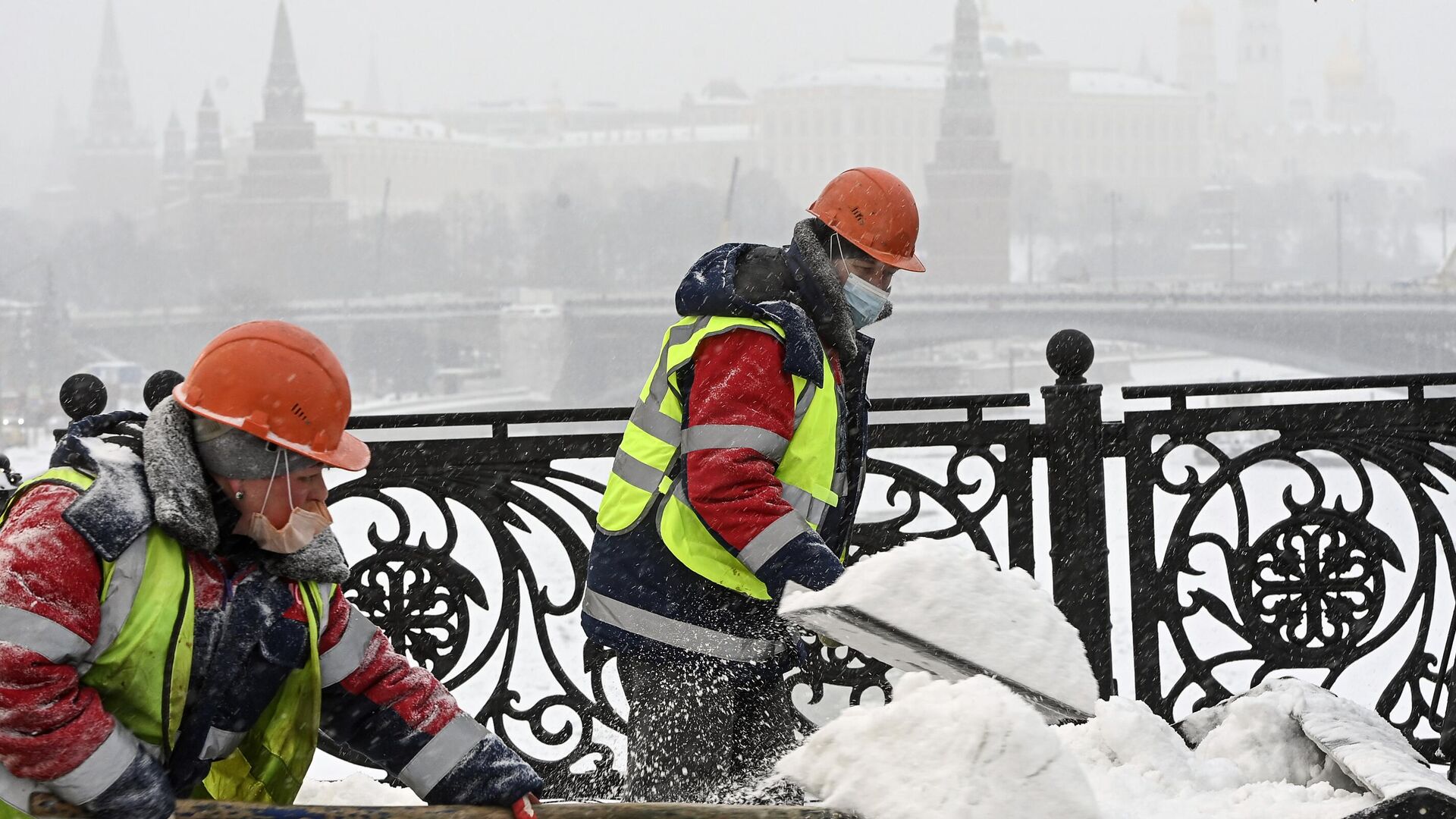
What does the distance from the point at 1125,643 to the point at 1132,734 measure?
23.5 meters

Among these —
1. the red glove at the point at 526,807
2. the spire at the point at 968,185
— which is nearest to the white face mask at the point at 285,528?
the red glove at the point at 526,807

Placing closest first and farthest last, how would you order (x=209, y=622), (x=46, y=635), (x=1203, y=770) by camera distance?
(x=46, y=635) → (x=209, y=622) → (x=1203, y=770)

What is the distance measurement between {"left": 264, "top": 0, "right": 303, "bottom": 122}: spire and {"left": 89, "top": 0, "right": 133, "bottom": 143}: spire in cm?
3756

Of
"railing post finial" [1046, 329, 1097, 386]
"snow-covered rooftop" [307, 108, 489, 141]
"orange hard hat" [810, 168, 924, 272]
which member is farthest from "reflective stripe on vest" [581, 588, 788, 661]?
"snow-covered rooftop" [307, 108, 489, 141]

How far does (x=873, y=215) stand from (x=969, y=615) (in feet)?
A: 2.85

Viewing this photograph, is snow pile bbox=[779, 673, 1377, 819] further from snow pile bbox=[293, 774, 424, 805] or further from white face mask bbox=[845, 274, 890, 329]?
snow pile bbox=[293, 774, 424, 805]

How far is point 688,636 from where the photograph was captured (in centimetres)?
274

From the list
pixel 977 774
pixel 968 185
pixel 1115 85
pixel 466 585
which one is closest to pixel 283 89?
pixel 968 185

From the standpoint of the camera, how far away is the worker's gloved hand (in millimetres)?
1954

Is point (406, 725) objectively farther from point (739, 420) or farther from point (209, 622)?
point (739, 420)

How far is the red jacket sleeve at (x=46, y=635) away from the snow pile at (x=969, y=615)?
103 cm

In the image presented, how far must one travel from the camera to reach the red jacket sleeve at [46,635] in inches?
73.6

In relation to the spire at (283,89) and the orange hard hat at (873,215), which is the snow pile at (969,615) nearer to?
the orange hard hat at (873,215)

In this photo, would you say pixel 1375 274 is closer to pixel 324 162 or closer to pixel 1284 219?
pixel 1284 219
